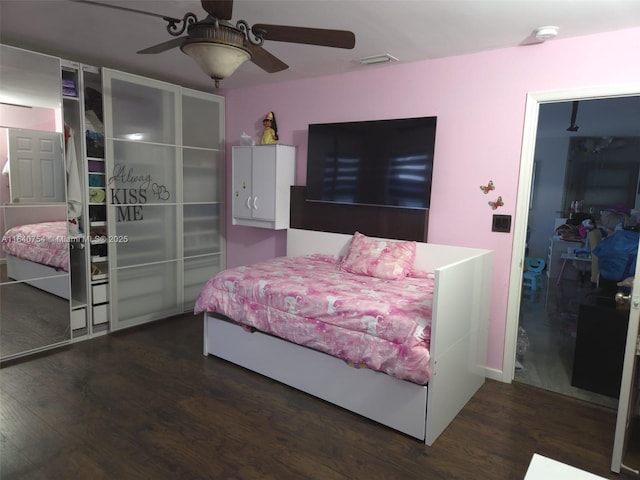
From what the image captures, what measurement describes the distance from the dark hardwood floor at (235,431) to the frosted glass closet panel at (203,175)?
190 cm

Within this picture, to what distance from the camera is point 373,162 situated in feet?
11.1

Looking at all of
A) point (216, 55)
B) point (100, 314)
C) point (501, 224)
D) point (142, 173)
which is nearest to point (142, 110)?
point (142, 173)

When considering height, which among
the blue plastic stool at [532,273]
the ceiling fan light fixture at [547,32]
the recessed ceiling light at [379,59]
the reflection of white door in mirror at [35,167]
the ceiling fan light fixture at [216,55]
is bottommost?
the blue plastic stool at [532,273]

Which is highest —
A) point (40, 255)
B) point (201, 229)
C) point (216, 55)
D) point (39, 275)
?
point (216, 55)

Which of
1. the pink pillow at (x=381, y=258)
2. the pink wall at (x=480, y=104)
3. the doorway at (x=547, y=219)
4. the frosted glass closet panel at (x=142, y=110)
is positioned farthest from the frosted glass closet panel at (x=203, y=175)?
the doorway at (x=547, y=219)

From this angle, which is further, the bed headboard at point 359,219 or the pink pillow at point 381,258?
the bed headboard at point 359,219

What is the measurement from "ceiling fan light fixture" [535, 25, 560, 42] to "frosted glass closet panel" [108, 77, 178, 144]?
307 cm

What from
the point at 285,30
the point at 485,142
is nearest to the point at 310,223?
the point at 485,142

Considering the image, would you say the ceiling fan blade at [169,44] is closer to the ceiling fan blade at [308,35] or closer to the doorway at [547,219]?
the ceiling fan blade at [308,35]

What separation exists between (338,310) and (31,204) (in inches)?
94.6

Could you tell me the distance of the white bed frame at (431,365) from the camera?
86.0 inches

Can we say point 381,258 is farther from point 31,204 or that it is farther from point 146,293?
point 31,204

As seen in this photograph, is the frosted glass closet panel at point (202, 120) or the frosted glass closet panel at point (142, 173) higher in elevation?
the frosted glass closet panel at point (202, 120)

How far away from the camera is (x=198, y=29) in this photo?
1.57 m
